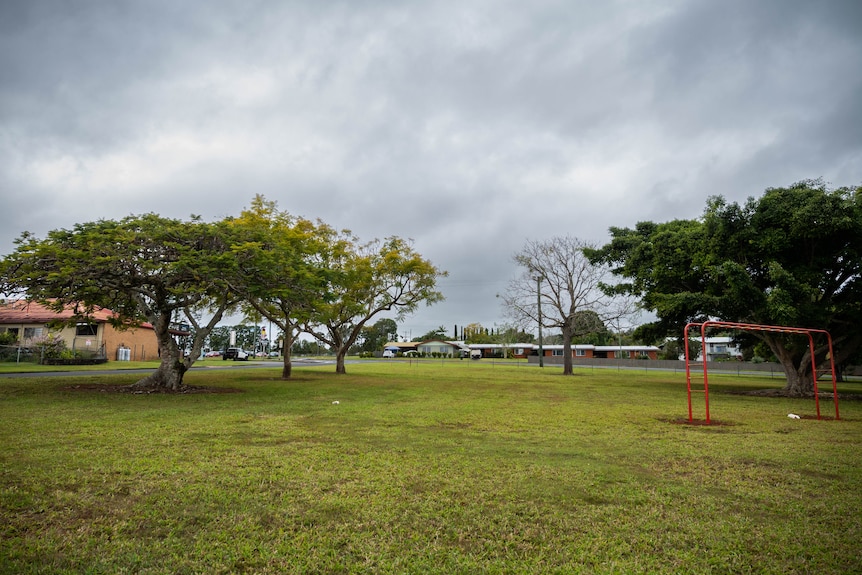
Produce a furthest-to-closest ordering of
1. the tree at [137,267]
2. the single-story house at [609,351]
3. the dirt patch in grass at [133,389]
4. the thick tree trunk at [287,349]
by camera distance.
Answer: the single-story house at [609,351] → the thick tree trunk at [287,349] → the dirt patch in grass at [133,389] → the tree at [137,267]

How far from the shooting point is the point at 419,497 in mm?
4871

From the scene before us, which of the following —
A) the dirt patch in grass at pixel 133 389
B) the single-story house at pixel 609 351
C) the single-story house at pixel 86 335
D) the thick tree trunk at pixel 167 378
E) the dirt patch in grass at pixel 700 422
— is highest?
the single-story house at pixel 86 335

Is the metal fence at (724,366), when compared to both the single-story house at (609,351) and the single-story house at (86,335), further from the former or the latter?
the single-story house at (86,335)

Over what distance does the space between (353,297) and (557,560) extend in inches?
992

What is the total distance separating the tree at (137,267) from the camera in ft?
41.9

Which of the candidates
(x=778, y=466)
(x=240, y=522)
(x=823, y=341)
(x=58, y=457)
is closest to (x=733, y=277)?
(x=823, y=341)

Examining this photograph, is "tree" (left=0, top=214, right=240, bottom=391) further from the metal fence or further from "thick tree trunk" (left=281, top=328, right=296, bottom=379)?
the metal fence

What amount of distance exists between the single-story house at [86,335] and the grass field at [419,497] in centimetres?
3065

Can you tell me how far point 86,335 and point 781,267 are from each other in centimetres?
4936

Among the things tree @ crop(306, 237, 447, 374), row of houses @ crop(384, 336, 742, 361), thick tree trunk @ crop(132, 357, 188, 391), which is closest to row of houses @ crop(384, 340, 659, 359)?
row of houses @ crop(384, 336, 742, 361)

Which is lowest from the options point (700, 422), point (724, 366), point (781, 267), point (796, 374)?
point (724, 366)

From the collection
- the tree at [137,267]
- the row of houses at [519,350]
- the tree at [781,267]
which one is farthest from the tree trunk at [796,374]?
the row of houses at [519,350]

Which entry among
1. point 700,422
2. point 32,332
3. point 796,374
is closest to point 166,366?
point 700,422

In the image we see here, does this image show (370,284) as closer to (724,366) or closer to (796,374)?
(796,374)
